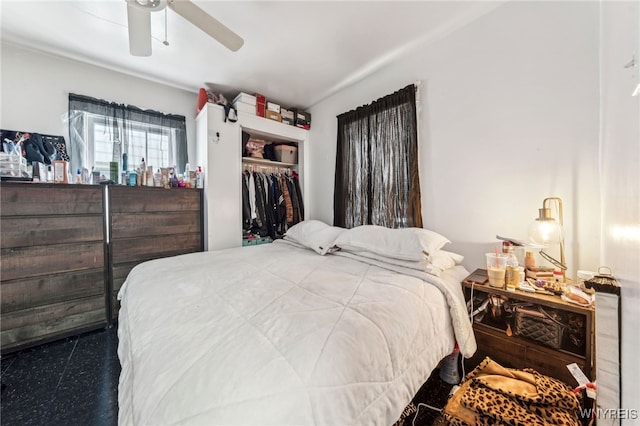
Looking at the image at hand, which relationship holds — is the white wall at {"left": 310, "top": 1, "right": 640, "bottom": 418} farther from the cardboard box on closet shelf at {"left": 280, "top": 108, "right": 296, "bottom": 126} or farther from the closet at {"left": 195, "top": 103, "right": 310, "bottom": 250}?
the closet at {"left": 195, "top": 103, "right": 310, "bottom": 250}

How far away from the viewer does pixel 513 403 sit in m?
0.83

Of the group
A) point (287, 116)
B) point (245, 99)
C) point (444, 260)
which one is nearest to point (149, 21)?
point (245, 99)

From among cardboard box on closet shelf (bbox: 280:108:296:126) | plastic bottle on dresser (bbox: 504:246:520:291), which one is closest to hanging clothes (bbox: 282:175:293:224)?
cardboard box on closet shelf (bbox: 280:108:296:126)

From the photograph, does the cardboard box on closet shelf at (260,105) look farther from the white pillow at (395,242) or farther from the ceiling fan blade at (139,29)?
the white pillow at (395,242)

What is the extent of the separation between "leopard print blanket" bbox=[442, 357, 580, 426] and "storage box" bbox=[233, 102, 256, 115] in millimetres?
3066

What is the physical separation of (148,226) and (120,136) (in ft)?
3.61

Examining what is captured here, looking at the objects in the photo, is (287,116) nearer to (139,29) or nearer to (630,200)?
(139,29)

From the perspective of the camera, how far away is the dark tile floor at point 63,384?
1145 millimetres

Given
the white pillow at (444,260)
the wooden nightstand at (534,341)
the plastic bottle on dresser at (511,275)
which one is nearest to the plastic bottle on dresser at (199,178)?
the white pillow at (444,260)

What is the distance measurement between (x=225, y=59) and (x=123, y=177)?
1.53 metres

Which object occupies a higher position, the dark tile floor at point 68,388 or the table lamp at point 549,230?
the table lamp at point 549,230

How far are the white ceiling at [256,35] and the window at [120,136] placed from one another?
→ 16.6 inches

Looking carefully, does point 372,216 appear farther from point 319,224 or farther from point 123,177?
point 123,177

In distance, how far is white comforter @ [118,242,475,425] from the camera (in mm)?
531
